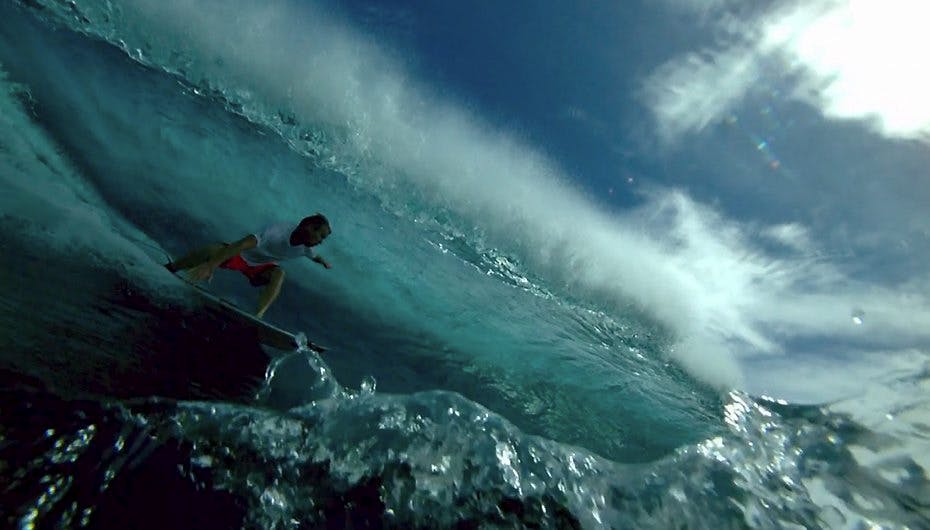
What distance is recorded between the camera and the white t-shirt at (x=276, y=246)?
570cm

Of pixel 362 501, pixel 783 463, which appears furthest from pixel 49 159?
pixel 783 463

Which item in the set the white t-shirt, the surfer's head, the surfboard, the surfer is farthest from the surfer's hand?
the surfer's head

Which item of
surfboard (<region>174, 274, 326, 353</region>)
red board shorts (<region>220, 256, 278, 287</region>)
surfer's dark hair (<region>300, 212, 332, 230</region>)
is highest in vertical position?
surfer's dark hair (<region>300, 212, 332, 230</region>)

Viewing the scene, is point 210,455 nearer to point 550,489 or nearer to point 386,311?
point 550,489

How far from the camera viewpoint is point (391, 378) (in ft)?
28.1

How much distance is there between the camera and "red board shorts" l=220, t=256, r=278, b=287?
19.4 ft

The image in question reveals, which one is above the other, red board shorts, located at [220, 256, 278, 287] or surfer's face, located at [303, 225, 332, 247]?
surfer's face, located at [303, 225, 332, 247]

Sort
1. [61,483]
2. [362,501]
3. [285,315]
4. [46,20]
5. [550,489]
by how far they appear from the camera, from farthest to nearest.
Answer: [46,20] < [285,315] < [550,489] < [362,501] < [61,483]

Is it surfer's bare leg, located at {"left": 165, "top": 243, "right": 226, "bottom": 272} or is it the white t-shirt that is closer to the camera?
surfer's bare leg, located at {"left": 165, "top": 243, "right": 226, "bottom": 272}

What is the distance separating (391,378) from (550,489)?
163 inches

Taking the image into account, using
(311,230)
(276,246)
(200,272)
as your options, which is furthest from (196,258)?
(311,230)

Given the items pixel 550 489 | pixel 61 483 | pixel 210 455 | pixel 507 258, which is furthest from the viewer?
pixel 507 258

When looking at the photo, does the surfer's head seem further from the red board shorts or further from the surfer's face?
the red board shorts

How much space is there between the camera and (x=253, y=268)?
19.8 feet
